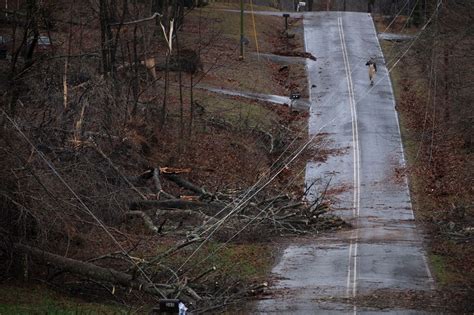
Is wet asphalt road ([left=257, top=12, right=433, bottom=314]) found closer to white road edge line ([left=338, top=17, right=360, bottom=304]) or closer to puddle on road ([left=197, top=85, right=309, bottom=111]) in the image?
white road edge line ([left=338, top=17, right=360, bottom=304])

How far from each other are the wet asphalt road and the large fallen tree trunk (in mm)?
2434

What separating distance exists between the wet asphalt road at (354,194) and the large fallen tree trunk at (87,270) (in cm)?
243

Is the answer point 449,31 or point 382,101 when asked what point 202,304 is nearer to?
point 449,31

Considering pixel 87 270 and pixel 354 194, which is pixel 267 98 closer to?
pixel 354 194

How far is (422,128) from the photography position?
40844 mm

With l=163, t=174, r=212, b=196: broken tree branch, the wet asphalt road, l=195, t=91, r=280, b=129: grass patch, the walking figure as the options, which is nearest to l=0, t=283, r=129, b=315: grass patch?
the wet asphalt road

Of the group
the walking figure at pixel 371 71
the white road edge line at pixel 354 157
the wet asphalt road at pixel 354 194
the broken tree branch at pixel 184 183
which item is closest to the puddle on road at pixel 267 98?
the wet asphalt road at pixel 354 194

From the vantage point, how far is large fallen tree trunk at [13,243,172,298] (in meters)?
17.9

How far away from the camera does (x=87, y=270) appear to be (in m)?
18.3

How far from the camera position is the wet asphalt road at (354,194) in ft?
65.2

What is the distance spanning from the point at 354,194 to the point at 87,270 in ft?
50.6

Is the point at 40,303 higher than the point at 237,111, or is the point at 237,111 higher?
the point at 40,303

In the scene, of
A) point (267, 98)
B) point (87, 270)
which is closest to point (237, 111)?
point (267, 98)

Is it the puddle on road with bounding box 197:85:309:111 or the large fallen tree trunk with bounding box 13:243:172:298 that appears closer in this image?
the large fallen tree trunk with bounding box 13:243:172:298
